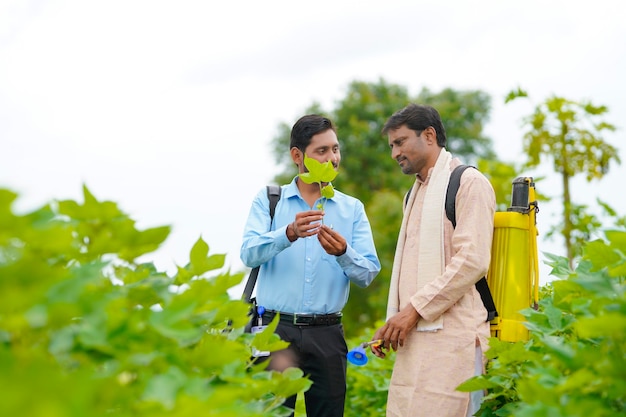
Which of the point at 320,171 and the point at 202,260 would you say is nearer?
the point at 202,260

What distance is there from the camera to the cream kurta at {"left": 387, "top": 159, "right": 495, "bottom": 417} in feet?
13.8

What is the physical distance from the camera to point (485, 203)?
4.28m

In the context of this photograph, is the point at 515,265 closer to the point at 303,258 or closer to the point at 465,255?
the point at 465,255

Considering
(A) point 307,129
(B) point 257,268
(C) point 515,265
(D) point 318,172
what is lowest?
(B) point 257,268

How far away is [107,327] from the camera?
164cm

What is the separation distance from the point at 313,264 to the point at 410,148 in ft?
2.83

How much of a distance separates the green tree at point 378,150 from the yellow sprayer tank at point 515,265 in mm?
23098

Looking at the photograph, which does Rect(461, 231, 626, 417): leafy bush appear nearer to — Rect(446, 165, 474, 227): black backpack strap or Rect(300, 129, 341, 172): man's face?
Rect(446, 165, 474, 227): black backpack strap

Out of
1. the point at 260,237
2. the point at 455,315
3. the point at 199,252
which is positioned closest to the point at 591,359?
the point at 199,252

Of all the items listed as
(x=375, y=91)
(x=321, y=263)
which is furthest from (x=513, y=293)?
(x=375, y=91)

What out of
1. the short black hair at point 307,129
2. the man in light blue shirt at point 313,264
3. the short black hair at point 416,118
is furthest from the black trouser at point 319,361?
the short black hair at point 416,118

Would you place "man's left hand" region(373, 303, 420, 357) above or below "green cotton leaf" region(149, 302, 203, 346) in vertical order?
below

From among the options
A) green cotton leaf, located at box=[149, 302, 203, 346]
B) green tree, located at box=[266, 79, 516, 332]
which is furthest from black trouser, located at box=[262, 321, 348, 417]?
green tree, located at box=[266, 79, 516, 332]

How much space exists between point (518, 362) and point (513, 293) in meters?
1.34
